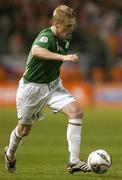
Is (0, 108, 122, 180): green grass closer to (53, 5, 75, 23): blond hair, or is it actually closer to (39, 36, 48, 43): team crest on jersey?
(39, 36, 48, 43): team crest on jersey

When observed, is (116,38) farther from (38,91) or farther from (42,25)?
(38,91)

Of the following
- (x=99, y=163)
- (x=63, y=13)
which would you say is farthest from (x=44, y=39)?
(x=99, y=163)

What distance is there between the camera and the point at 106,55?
26.5 meters

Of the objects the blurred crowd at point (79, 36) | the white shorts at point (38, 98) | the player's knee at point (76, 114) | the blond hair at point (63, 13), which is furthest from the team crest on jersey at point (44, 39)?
the blurred crowd at point (79, 36)

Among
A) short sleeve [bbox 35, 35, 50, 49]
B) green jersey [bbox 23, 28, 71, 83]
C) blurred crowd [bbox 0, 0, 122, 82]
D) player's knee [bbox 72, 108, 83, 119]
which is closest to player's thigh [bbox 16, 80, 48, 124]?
green jersey [bbox 23, 28, 71, 83]

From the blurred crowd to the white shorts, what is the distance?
1516cm

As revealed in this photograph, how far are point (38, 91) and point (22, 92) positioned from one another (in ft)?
0.76

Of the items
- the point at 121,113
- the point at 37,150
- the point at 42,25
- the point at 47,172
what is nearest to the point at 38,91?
the point at 47,172

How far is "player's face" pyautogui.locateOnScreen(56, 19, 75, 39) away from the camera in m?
9.80

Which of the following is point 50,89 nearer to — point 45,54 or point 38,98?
point 38,98

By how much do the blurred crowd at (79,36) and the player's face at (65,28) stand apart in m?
15.5

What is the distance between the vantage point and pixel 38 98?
10.2 m

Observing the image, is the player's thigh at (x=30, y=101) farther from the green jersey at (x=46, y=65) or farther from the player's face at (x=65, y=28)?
the player's face at (x=65, y=28)

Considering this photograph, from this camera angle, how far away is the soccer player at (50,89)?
980 cm
